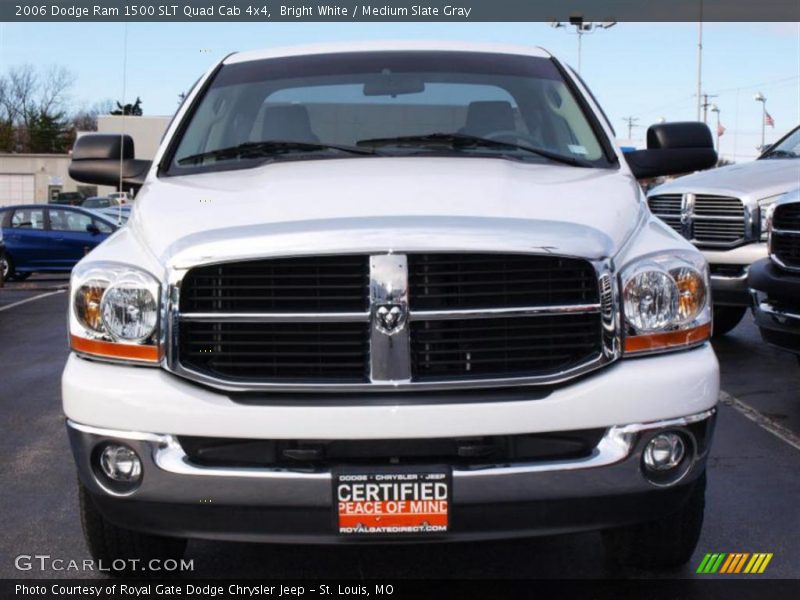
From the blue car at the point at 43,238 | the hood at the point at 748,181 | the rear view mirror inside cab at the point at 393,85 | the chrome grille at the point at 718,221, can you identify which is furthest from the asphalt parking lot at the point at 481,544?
the blue car at the point at 43,238

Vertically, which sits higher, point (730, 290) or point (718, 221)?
point (718, 221)

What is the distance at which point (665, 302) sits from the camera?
11.0ft

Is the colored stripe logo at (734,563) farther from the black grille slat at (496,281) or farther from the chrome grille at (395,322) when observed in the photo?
the black grille slat at (496,281)

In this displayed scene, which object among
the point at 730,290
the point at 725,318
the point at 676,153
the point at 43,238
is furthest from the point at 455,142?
the point at 43,238

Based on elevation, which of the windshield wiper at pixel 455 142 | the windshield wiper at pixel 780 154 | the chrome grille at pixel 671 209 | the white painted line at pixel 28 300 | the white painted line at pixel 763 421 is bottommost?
the white painted line at pixel 28 300

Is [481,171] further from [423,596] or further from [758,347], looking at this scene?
[758,347]

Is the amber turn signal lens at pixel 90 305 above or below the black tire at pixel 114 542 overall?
above

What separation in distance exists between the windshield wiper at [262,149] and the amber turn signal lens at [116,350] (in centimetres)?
122

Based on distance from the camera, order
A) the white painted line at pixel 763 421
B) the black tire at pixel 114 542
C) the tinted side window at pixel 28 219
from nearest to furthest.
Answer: the black tire at pixel 114 542
the white painted line at pixel 763 421
the tinted side window at pixel 28 219

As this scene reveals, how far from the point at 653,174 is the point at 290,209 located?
2.05 m

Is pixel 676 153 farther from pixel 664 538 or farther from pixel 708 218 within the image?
pixel 708 218

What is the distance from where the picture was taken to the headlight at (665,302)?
3.28 m

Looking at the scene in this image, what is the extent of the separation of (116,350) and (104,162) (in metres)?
1.84

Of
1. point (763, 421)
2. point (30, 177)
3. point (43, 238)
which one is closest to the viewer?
point (763, 421)
